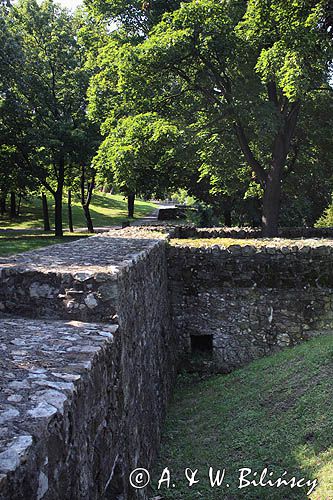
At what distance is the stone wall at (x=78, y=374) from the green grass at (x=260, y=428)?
493mm

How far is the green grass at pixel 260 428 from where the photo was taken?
5.45 metres

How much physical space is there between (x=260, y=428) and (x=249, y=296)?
3857 mm

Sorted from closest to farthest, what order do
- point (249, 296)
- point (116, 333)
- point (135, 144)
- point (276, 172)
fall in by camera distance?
point (116, 333) → point (249, 296) → point (135, 144) → point (276, 172)

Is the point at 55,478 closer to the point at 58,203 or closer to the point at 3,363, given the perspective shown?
the point at 3,363

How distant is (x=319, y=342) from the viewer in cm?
902

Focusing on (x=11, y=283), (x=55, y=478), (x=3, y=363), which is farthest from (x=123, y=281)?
(x=55, y=478)

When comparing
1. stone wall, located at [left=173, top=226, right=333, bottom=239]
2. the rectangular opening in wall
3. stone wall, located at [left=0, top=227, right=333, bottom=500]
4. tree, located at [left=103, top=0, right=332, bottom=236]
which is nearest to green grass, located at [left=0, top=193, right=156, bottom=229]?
stone wall, located at [left=173, top=226, right=333, bottom=239]

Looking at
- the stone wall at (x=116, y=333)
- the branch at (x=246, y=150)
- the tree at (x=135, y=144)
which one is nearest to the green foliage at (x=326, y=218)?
the branch at (x=246, y=150)

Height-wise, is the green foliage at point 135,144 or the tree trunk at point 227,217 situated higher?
the green foliage at point 135,144

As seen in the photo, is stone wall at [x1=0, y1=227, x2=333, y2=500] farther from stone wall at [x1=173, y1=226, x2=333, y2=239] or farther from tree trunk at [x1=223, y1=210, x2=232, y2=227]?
tree trunk at [x1=223, y1=210, x2=232, y2=227]

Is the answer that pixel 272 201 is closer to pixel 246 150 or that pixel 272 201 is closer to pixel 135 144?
pixel 246 150

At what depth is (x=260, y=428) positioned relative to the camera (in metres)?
6.55

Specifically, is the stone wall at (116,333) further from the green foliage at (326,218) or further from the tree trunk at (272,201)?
the green foliage at (326,218)

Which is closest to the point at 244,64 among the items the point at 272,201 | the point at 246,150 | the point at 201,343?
the point at 246,150
